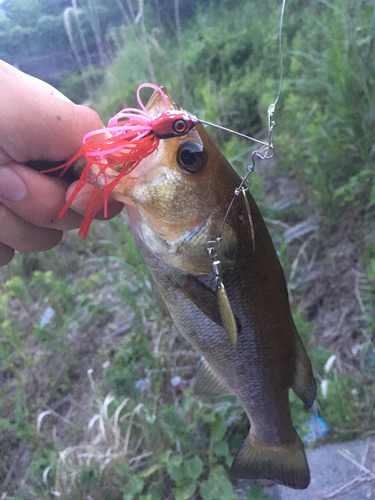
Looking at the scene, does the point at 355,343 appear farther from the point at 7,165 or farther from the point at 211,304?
the point at 7,165

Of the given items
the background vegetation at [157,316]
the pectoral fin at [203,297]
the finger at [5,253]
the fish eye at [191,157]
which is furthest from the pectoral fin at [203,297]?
the background vegetation at [157,316]

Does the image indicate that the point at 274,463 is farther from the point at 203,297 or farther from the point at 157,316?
the point at 157,316

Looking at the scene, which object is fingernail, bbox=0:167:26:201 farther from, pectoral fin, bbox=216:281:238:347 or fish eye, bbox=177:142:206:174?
pectoral fin, bbox=216:281:238:347

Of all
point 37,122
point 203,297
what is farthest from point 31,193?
point 203,297

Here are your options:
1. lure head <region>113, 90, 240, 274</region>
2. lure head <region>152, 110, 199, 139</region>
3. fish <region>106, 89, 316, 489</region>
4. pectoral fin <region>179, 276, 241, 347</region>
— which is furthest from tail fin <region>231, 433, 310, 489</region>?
lure head <region>152, 110, 199, 139</region>

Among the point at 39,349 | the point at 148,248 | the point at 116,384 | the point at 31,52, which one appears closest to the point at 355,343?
the point at 116,384

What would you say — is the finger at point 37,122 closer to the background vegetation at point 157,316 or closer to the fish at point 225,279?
the fish at point 225,279
